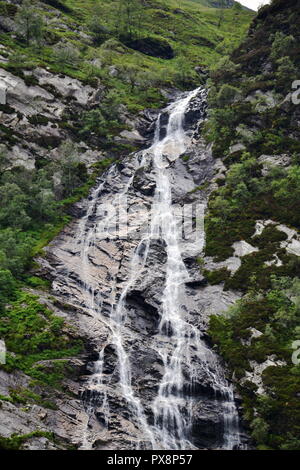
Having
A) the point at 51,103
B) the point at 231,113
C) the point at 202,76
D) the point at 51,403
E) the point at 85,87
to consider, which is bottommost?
the point at 51,403

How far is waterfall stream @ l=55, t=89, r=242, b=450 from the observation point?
106ft

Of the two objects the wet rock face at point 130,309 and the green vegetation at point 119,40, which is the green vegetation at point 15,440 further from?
the green vegetation at point 119,40

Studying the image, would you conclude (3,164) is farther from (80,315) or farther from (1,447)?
(1,447)

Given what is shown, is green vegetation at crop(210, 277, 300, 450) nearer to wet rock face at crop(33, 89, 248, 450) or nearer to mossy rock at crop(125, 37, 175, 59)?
wet rock face at crop(33, 89, 248, 450)

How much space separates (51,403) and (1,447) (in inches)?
226

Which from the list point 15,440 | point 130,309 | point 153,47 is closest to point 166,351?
point 130,309

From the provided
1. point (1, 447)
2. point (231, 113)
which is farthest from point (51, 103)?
point (1, 447)

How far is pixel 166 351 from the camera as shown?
3756cm

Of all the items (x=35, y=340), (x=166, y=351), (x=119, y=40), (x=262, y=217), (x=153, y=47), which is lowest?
(x=166, y=351)

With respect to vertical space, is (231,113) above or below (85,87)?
below

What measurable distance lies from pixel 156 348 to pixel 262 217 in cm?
1944

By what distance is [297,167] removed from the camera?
5241cm

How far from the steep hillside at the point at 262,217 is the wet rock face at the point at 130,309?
220 cm

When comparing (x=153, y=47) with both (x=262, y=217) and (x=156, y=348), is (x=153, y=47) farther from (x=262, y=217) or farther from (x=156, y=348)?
(x=156, y=348)
